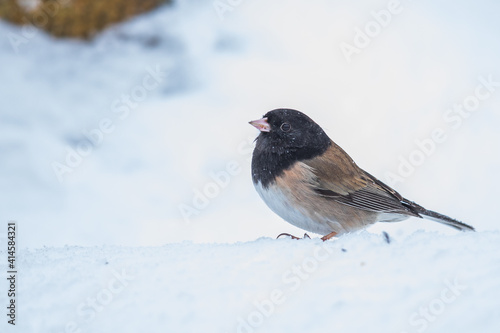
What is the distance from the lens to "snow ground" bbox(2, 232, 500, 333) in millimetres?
1813

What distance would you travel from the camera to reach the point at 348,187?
309 centimetres

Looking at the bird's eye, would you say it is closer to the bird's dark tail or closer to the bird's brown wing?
the bird's brown wing

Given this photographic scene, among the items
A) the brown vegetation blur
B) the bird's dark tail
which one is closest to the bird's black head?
the bird's dark tail

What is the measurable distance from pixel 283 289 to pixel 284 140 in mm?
1160

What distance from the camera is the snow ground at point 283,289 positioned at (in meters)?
1.81

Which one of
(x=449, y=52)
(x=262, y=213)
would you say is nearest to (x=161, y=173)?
(x=262, y=213)

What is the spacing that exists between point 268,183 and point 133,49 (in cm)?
451

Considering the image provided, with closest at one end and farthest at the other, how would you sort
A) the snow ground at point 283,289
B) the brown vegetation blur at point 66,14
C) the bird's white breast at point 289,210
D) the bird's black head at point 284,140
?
the snow ground at point 283,289 < the bird's white breast at point 289,210 < the bird's black head at point 284,140 < the brown vegetation blur at point 66,14

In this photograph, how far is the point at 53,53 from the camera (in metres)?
6.87

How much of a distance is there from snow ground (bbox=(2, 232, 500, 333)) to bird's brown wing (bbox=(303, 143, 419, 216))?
0.62 m

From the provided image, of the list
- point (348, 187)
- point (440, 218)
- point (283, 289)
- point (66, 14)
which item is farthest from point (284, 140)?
point (66, 14)

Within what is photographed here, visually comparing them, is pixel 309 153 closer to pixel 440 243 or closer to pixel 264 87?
pixel 440 243

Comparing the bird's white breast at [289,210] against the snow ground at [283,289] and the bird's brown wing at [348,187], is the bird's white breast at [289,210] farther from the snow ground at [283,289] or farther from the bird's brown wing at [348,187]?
the snow ground at [283,289]

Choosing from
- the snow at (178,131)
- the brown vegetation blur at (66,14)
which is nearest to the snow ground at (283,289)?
the snow at (178,131)
